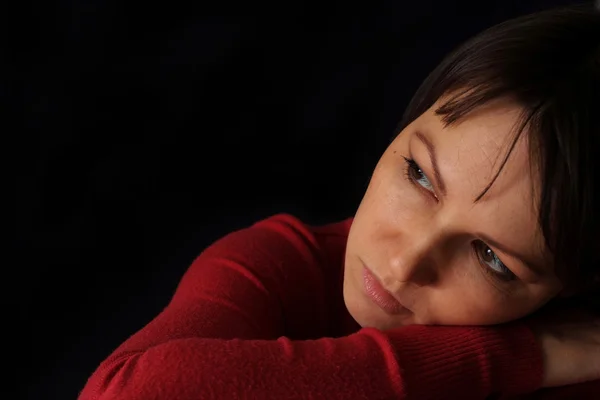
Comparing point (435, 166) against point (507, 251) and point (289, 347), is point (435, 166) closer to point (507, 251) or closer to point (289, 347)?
point (507, 251)

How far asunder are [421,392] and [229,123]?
590 millimetres

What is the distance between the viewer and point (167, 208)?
1.13 m

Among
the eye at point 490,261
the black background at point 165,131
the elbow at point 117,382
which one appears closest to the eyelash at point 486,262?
the eye at point 490,261

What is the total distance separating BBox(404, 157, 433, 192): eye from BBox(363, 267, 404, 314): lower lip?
111mm

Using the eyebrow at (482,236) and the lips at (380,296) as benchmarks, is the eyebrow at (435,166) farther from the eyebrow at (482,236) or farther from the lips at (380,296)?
the lips at (380,296)

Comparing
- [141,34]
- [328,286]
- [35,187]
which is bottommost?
[328,286]

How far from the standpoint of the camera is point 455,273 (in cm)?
74

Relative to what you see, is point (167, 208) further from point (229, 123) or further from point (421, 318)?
point (421, 318)

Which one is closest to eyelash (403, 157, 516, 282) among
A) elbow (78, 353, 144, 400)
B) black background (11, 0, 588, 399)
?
elbow (78, 353, 144, 400)

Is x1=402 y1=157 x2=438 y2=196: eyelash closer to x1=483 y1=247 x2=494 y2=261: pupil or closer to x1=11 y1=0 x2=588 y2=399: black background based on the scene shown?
x1=483 y1=247 x2=494 y2=261: pupil

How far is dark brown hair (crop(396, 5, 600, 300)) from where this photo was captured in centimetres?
68

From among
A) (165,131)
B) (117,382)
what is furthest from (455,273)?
(165,131)

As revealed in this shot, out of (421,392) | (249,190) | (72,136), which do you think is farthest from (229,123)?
(421,392)

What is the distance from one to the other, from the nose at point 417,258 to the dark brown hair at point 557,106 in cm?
7
